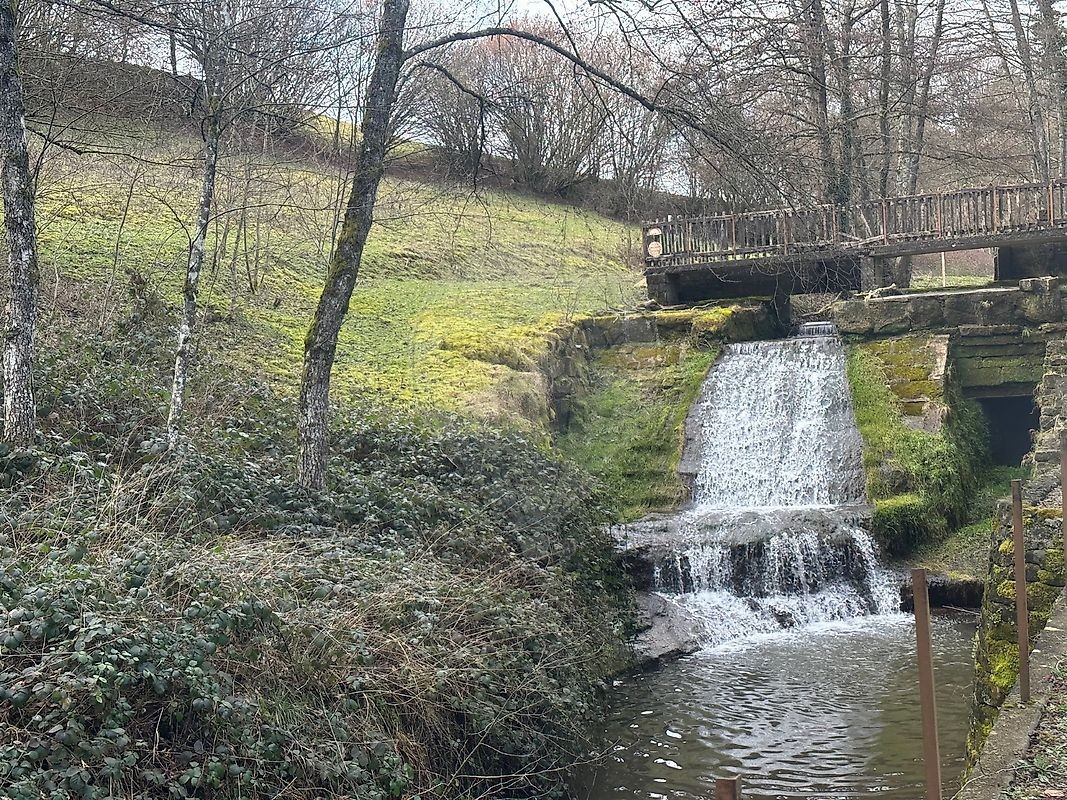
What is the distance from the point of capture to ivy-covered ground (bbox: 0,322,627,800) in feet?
13.8

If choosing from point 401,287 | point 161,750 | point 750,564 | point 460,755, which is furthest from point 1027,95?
point 161,750

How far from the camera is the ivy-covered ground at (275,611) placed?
420cm

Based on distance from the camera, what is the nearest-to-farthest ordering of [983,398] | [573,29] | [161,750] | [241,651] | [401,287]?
[161,750] → [241,651] → [573,29] → [983,398] → [401,287]

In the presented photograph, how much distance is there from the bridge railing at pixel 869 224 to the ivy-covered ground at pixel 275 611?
7514 millimetres

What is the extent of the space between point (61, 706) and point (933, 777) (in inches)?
130

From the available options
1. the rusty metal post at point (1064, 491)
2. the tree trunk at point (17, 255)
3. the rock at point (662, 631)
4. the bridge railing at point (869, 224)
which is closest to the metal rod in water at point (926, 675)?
the rusty metal post at point (1064, 491)

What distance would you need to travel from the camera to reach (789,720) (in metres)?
7.50

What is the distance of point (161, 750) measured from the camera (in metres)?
4.29

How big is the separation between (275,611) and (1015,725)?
12.2ft

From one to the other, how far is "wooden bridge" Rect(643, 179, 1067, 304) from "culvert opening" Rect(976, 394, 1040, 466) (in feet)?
7.94

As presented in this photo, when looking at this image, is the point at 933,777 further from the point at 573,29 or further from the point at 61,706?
the point at 573,29

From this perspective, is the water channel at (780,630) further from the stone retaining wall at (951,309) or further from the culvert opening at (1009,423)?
the culvert opening at (1009,423)

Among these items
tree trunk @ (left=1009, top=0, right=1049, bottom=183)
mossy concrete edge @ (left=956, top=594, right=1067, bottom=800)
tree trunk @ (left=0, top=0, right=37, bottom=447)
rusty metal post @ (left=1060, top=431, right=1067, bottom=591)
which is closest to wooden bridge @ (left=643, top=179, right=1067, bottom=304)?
tree trunk @ (left=1009, top=0, right=1049, bottom=183)

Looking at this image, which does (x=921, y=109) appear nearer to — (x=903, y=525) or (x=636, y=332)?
(x=636, y=332)
